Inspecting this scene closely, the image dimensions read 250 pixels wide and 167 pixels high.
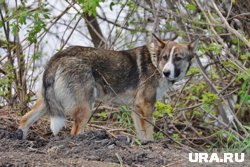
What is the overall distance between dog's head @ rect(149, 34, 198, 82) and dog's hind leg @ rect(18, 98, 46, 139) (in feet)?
5.77

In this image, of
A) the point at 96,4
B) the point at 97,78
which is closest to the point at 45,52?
the point at 97,78

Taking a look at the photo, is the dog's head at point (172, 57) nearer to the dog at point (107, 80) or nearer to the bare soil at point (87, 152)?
the dog at point (107, 80)

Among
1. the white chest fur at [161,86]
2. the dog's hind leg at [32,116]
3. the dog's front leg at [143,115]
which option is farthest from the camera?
the white chest fur at [161,86]

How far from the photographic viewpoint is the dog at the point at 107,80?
8609mm

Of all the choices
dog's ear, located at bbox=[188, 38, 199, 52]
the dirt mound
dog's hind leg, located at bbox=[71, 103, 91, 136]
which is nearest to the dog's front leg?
dog's ear, located at bbox=[188, 38, 199, 52]

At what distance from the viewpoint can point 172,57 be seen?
938 centimetres

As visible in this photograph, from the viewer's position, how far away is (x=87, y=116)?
8656mm

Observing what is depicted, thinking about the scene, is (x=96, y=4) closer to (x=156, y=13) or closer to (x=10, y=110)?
(x=156, y=13)

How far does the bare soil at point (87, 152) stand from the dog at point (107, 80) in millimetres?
641

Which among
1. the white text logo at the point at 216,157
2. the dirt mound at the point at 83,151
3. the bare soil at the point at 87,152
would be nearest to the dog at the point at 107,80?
the bare soil at the point at 87,152

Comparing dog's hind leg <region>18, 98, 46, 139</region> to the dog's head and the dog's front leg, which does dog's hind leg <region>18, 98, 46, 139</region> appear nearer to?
the dog's front leg

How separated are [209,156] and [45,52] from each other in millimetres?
5427

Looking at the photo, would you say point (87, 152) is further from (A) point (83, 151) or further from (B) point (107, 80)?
(B) point (107, 80)

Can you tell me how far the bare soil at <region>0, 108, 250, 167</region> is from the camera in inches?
262
